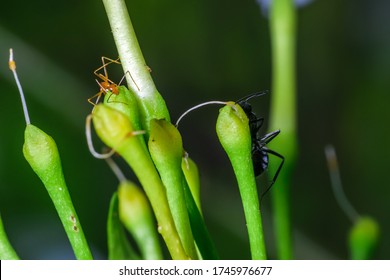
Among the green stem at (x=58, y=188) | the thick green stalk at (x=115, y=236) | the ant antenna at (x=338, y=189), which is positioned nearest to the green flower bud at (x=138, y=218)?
the thick green stalk at (x=115, y=236)

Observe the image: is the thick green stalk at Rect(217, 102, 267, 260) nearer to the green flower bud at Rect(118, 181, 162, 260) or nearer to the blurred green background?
the green flower bud at Rect(118, 181, 162, 260)

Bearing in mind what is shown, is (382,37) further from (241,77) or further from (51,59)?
(51,59)

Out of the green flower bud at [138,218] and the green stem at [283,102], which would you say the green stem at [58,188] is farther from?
the green stem at [283,102]

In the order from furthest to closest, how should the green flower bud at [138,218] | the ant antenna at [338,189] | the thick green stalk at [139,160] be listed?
the ant antenna at [338,189] < the green flower bud at [138,218] < the thick green stalk at [139,160]

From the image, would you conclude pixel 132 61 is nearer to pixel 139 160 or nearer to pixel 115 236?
pixel 139 160

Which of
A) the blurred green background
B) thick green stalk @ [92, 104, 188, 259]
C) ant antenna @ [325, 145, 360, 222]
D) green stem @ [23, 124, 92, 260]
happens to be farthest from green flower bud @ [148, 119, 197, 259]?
ant antenna @ [325, 145, 360, 222]
